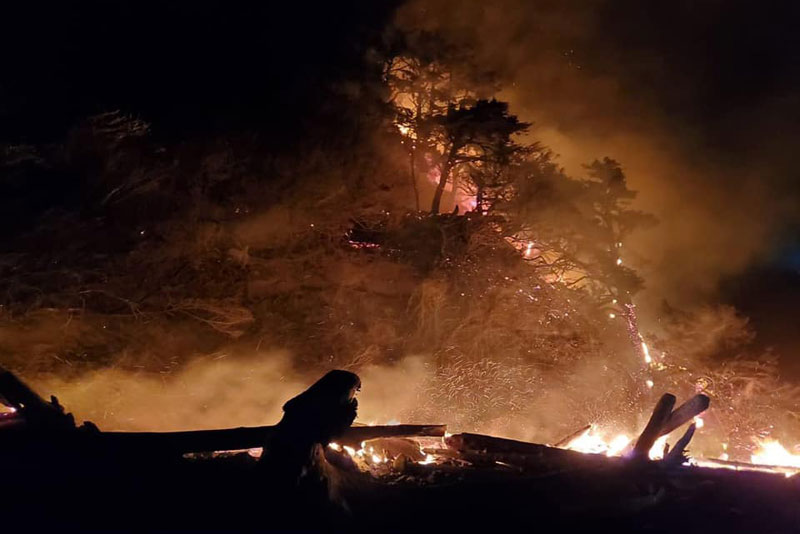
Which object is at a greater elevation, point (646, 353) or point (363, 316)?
point (646, 353)

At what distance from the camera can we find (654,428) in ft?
14.6

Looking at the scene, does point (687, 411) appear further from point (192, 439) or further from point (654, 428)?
point (192, 439)

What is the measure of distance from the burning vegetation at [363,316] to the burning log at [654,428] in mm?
17

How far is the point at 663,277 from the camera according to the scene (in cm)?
2702

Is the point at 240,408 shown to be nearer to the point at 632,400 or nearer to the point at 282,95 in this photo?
the point at 282,95

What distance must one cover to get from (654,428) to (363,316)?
9.56 metres

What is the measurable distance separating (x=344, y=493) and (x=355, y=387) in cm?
65

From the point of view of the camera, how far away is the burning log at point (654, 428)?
14.3 ft

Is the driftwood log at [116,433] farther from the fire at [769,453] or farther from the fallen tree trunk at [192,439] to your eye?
the fire at [769,453]

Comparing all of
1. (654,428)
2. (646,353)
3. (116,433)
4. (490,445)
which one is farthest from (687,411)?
(646,353)

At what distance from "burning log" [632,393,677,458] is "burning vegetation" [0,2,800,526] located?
0.05 ft

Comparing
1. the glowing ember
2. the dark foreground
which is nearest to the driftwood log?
the dark foreground

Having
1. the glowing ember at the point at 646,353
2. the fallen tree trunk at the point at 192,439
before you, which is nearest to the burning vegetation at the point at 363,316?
the fallen tree trunk at the point at 192,439

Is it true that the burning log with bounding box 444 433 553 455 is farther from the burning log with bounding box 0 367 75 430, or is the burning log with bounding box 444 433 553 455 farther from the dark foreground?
the burning log with bounding box 0 367 75 430
